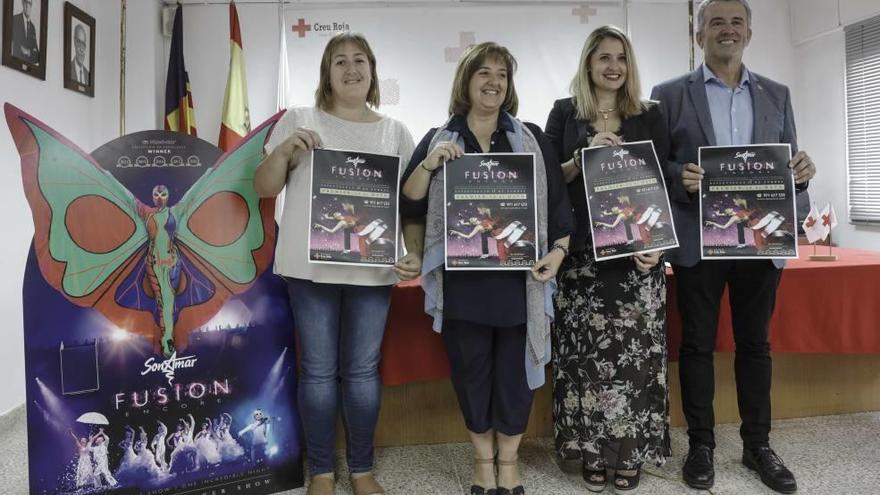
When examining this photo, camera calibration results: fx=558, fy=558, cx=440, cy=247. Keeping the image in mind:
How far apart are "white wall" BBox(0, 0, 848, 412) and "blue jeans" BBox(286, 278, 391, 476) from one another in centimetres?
220

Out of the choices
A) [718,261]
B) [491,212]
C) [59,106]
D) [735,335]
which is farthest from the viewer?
[59,106]

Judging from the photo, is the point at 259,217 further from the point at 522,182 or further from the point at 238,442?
the point at 522,182

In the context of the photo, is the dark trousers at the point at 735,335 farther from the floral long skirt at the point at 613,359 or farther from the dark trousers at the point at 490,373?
the dark trousers at the point at 490,373

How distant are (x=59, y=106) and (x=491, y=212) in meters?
2.51

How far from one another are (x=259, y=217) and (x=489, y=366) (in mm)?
822

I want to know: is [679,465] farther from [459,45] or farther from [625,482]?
[459,45]

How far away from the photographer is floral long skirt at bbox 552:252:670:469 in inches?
64.4

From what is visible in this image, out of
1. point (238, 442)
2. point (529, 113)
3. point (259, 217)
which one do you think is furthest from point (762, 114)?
point (529, 113)

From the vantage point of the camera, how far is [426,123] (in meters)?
3.86

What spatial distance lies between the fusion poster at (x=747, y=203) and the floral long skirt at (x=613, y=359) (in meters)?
0.20

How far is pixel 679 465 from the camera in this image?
1903mm

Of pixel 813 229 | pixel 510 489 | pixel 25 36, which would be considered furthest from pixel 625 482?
pixel 25 36

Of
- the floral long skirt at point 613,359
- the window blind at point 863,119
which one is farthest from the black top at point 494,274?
the window blind at point 863,119

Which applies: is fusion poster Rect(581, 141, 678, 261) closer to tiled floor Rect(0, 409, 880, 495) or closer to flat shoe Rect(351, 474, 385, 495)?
tiled floor Rect(0, 409, 880, 495)
